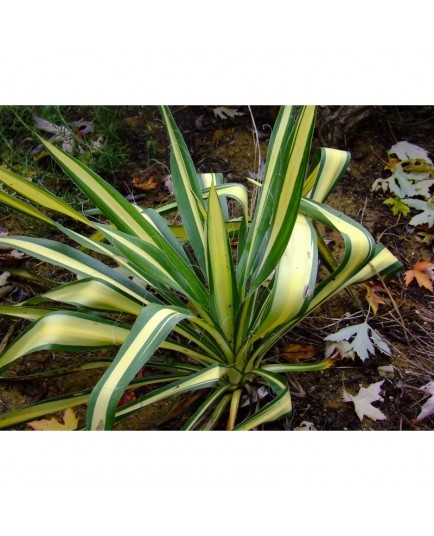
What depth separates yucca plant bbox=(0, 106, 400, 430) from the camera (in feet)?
3.62

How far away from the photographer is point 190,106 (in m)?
2.32

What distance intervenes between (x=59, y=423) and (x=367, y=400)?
79cm

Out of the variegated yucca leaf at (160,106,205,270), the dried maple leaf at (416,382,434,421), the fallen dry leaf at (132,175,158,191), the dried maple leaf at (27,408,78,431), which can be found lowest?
the dried maple leaf at (416,382,434,421)

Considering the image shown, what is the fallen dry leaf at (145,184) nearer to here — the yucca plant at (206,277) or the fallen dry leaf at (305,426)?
the yucca plant at (206,277)

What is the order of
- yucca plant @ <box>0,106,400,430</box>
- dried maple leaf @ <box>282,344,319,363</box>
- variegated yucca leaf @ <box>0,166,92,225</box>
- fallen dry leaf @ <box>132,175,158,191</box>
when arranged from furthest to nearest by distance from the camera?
fallen dry leaf @ <box>132,175,158,191</box>, dried maple leaf @ <box>282,344,319,363</box>, variegated yucca leaf @ <box>0,166,92,225</box>, yucca plant @ <box>0,106,400,430</box>

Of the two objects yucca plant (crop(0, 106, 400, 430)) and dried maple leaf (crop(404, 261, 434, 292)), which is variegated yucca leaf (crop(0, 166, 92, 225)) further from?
dried maple leaf (crop(404, 261, 434, 292))

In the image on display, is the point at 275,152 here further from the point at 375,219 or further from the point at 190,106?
the point at 190,106

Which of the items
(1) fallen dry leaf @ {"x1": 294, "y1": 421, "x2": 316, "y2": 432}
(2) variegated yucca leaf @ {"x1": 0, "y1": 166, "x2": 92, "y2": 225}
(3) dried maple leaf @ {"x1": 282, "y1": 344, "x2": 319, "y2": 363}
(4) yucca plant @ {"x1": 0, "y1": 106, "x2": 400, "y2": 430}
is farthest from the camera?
(3) dried maple leaf @ {"x1": 282, "y1": 344, "x2": 319, "y2": 363}

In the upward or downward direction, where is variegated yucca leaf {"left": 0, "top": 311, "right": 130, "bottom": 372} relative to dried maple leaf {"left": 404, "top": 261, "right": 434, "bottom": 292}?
upward

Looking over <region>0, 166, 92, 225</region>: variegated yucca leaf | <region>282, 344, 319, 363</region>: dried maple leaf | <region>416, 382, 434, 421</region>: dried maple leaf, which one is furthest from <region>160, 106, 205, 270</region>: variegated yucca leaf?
<region>416, 382, 434, 421</region>: dried maple leaf

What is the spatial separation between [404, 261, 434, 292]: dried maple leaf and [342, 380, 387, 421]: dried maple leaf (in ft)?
1.26

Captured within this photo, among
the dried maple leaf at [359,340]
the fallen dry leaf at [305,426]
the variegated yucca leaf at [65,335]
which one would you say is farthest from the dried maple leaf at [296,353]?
the variegated yucca leaf at [65,335]

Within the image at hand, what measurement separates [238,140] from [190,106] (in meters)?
0.26

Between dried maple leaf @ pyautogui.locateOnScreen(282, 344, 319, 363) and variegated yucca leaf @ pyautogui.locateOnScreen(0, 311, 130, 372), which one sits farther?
dried maple leaf @ pyautogui.locateOnScreen(282, 344, 319, 363)
